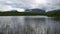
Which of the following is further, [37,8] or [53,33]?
[37,8]

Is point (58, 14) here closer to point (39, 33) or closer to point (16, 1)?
point (16, 1)

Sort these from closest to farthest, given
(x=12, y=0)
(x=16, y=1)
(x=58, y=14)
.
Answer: (x=12, y=0) → (x=16, y=1) → (x=58, y=14)

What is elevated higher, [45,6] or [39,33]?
[39,33]

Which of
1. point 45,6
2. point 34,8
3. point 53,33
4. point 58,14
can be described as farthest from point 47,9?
point 53,33

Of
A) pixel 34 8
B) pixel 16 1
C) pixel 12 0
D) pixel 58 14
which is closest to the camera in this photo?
pixel 12 0

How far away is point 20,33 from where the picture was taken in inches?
233

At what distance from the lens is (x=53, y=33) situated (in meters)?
6.13

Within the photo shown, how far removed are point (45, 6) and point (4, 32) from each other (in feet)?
37.9

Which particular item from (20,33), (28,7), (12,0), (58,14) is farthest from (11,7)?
(20,33)

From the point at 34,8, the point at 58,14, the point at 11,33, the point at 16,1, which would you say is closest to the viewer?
the point at 11,33

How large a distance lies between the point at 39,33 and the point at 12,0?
1002cm

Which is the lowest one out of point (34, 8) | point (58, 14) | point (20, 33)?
point (58, 14)

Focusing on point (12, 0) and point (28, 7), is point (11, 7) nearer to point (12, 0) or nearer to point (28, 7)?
point (12, 0)

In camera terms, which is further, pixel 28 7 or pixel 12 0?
pixel 28 7
